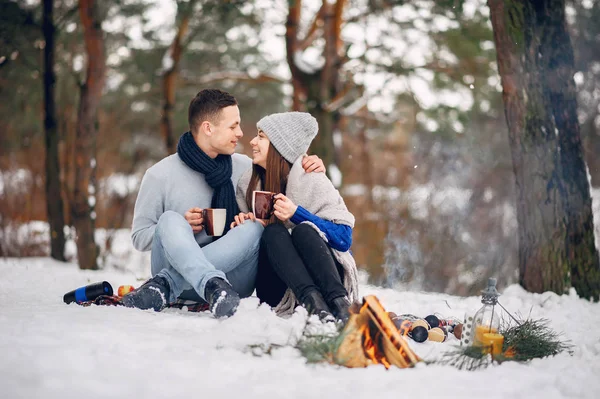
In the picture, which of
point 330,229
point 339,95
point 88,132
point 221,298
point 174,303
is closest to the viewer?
point 221,298

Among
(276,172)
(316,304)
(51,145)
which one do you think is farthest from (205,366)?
(51,145)

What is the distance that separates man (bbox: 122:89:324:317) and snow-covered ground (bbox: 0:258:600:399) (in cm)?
23

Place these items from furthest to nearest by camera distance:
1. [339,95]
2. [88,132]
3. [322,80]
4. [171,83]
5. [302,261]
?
[171,83] < [339,95] < [322,80] < [88,132] < [302,261]

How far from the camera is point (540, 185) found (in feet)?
16.2

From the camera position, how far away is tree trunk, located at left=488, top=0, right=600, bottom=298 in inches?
192

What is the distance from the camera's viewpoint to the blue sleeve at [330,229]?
342cm

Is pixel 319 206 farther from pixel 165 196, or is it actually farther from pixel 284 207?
pixel 165 196

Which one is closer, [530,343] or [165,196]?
[530,343]

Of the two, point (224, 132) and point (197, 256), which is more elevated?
point (224, 132)

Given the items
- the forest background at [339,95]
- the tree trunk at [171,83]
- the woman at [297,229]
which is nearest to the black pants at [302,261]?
the woman at [297,229]

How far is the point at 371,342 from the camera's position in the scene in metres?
2.53

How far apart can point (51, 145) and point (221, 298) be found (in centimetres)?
607

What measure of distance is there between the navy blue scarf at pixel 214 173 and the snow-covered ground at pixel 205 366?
810 millimetres

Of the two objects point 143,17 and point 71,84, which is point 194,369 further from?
point 71,84
